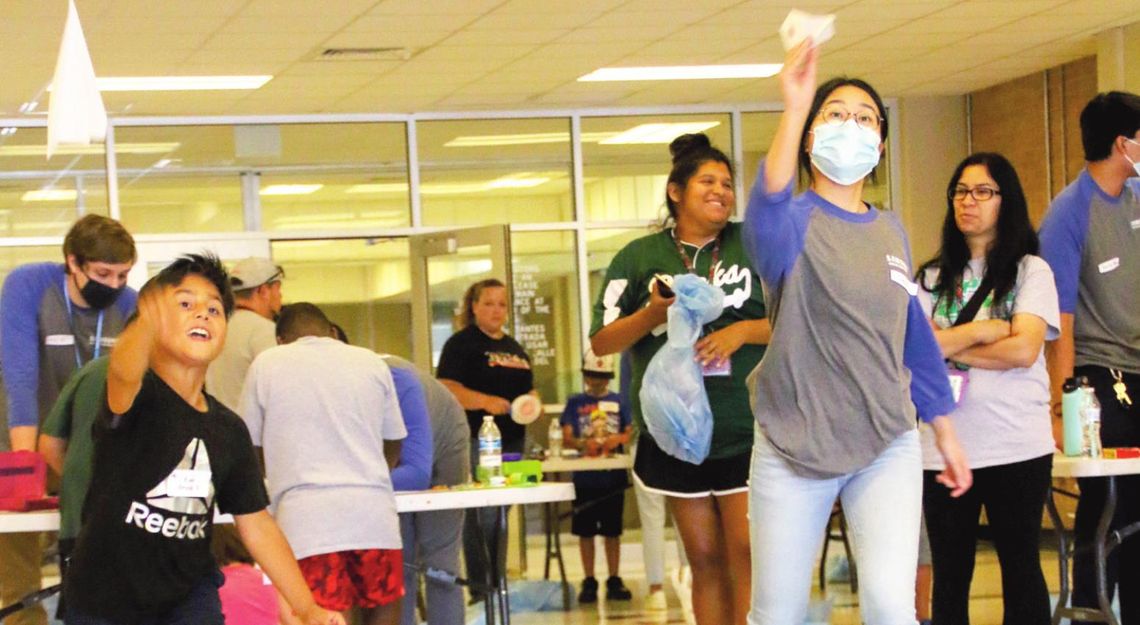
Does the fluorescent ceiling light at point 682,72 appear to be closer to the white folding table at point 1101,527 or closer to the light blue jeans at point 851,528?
the white folding table at point 1101,527

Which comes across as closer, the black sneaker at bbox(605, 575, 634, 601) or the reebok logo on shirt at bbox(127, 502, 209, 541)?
the reebok logo on shirt at bbox(127, 502, 209, 541)

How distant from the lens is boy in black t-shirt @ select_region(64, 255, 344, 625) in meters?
3.54

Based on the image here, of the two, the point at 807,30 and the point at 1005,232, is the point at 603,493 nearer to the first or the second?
the point at 1005,232

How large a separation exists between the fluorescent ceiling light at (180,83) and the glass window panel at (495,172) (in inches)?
78.9

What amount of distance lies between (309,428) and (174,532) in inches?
49.2

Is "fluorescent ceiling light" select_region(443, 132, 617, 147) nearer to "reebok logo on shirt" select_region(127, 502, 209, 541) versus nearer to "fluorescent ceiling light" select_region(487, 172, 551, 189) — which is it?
"fluorescent ceiling light" select_region(487, 172, 551, 189)

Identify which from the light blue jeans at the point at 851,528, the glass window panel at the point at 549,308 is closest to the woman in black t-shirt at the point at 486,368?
the glass window panel at the point at 549,308

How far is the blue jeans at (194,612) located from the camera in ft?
11.8

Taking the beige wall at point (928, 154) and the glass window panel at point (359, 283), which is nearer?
the glass window panel at point (359, 283)

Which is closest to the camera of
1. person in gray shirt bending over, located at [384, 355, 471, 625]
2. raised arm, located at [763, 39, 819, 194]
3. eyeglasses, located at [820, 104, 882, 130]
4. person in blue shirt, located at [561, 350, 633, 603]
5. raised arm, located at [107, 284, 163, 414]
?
raised arm, located at [763, 39, 819, 194]

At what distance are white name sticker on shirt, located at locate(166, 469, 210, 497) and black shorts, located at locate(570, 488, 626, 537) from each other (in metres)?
5.80

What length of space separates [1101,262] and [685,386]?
5.06ft

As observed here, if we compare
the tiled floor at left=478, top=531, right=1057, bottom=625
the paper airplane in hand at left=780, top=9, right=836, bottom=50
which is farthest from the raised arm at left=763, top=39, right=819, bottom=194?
the tiled floor at left=478, top=531, right=1057, bottom=625

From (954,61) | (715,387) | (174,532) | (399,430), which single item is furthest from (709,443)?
(954,61)
